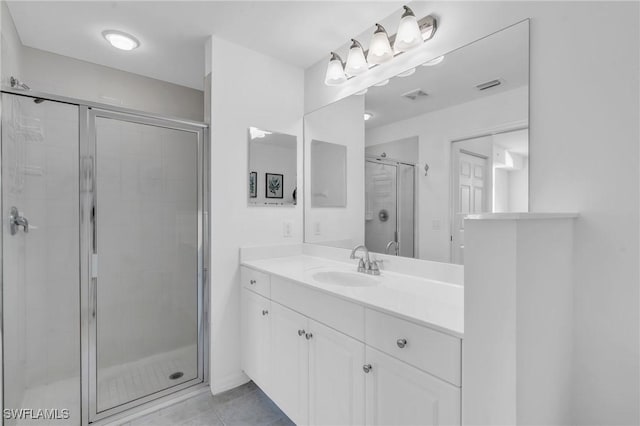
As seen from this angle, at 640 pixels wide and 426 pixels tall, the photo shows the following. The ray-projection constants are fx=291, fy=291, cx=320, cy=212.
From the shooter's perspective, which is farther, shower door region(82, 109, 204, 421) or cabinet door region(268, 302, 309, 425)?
shower door region(82, 109, 204, 421)

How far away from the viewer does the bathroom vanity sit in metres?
0.93

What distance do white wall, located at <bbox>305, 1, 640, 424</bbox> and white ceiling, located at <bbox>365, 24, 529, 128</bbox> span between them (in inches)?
2.6

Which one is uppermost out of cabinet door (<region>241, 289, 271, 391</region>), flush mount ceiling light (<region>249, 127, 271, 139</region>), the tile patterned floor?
flush mount ceiling light (<region>249, 127, 271, 139</region>)

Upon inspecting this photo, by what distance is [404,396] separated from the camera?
39.5 inches

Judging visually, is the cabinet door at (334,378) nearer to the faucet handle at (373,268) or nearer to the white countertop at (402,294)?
the white countertop at (402,294)

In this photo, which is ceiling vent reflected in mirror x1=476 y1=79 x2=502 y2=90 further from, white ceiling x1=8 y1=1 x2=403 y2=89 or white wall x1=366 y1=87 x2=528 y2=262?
white ceiling x1=8 y1=1 x2=403 y2=89

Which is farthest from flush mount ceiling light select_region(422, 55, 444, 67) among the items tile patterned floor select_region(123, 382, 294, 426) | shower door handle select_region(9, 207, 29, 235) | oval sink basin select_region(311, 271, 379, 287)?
shower door handle select_region(9, 207, 29, 235)

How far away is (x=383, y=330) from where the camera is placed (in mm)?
1067

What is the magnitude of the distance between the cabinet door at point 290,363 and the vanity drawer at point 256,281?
0.12m

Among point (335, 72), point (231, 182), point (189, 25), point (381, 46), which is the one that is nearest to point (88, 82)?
point (189, 25)

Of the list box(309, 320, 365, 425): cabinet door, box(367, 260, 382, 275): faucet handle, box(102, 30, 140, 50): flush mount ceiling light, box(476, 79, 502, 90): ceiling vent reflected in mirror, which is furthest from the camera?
box(102, 30, 140, 50): flush mount ceiling light

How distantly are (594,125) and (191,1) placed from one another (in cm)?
196

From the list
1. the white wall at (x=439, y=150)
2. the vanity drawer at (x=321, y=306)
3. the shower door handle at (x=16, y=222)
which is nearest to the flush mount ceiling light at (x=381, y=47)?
the white wall at (x=439, y=150)

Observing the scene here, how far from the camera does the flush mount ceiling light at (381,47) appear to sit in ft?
4.92
